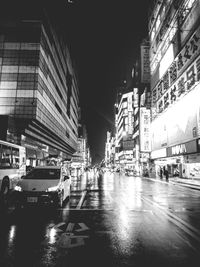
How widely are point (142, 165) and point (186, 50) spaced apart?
35760 millimetres

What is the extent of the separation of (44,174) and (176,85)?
2818cm

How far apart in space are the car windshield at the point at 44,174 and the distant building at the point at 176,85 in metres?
20.4

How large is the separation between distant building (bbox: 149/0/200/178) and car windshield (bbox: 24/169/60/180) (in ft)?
67.0

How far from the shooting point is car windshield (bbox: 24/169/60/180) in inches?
414

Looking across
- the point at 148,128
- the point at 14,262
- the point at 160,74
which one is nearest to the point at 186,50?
the point at 160,74

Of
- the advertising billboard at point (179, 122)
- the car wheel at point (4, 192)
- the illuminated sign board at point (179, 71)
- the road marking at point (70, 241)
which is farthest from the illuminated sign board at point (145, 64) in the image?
the road marking at point (70, 241)

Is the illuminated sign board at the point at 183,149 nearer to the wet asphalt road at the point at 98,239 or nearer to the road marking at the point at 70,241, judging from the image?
the wet asphalt road at the point at 98,239

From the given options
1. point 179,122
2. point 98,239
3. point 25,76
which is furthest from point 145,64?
point 98,239

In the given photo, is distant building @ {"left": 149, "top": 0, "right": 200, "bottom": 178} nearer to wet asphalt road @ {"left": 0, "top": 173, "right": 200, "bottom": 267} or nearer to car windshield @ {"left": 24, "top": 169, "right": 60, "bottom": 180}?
car windshield @ {"left": 24, "top": 169, "right": 60, "bottom": 180}

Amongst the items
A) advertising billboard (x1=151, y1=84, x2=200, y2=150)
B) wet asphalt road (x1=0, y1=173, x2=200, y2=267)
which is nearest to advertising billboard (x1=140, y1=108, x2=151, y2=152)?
advertising billboard (x1=151, y1=84, x2=200, y2=150)

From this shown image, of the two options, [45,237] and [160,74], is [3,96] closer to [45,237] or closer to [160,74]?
[160,74]

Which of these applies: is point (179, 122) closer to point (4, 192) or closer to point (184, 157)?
point (184, 157)

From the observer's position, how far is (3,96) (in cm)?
4269

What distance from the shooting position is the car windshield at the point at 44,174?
10523 millimetres
